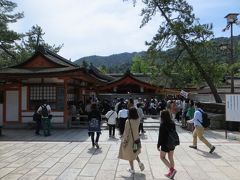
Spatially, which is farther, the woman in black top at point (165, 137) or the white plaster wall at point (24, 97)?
the white plaster wall at point (24, 97)

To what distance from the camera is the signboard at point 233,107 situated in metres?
16.5

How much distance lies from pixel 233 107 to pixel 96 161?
26.9ft

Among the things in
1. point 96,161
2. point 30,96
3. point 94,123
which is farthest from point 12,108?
point 96,161

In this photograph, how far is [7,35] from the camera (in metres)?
33.2

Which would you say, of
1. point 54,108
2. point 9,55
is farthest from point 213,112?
point 9,55

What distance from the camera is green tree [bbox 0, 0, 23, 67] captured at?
3325 centimetres

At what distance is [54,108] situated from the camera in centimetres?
2162

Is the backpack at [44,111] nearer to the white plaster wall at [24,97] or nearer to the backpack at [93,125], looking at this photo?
the white plaster wall at [24,97]

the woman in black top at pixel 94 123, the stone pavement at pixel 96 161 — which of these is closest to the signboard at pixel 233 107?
the stone pavement at pixel 96 161

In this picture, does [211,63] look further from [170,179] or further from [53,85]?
[170,179]

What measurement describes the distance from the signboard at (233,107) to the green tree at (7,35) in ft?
74.5

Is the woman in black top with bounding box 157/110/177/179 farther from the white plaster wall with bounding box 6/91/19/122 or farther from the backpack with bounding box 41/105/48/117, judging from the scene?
the white plaster wall with bounding box 6/91/19/122

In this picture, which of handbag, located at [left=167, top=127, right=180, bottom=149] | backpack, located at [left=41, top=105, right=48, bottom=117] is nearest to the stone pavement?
handbag, located at [left=167, top=127, right=180, bottom=149]

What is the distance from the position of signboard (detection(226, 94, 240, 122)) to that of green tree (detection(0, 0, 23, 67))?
74.5 ft
